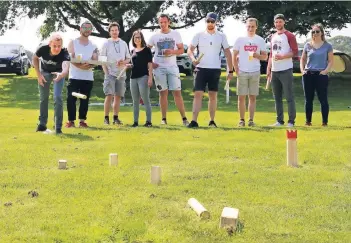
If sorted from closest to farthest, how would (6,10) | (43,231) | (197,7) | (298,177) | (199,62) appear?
(43,231), (298,177), (199,62), (6,10), (197,7)

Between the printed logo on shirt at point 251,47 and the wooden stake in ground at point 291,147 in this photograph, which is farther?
the printed logo on shirt at point 251,47

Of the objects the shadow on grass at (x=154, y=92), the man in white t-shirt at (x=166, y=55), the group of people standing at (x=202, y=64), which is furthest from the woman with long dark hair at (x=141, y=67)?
the shadow on grass at (x=154, y=92)

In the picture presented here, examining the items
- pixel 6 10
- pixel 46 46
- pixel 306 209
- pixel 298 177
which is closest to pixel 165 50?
pixel 46 46

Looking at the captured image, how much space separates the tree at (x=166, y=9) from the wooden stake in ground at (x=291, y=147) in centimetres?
2026

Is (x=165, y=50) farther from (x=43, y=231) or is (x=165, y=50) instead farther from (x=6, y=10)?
(x=6, y=10)

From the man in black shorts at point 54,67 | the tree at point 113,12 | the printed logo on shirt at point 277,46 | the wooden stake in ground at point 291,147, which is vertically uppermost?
the tree at point 113,12

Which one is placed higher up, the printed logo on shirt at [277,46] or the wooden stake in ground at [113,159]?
the printed logo on shirt at [277,46]

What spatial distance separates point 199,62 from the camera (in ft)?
33.6

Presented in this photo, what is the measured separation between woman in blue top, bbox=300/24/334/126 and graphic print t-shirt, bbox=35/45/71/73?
4.37 metres

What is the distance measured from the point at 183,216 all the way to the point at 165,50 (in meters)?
6.21

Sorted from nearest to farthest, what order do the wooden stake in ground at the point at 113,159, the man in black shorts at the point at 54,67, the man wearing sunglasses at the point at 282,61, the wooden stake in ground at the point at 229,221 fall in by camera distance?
the wooden stake in ground at the point at 229,221, the wooden stake in ground at the point at 113,159, the man in black shorts at the point at 54,67, the man wearing sunglasses at the point at 282,61

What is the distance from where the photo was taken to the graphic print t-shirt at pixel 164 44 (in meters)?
10.4

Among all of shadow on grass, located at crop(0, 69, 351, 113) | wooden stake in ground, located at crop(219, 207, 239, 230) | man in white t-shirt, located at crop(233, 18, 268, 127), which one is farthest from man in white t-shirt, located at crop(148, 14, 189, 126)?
shadow on grass, located at crop(0, 69, 351, 113)

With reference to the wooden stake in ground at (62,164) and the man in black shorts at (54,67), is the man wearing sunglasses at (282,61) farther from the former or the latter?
the wooden stake in ground at (62,164)
